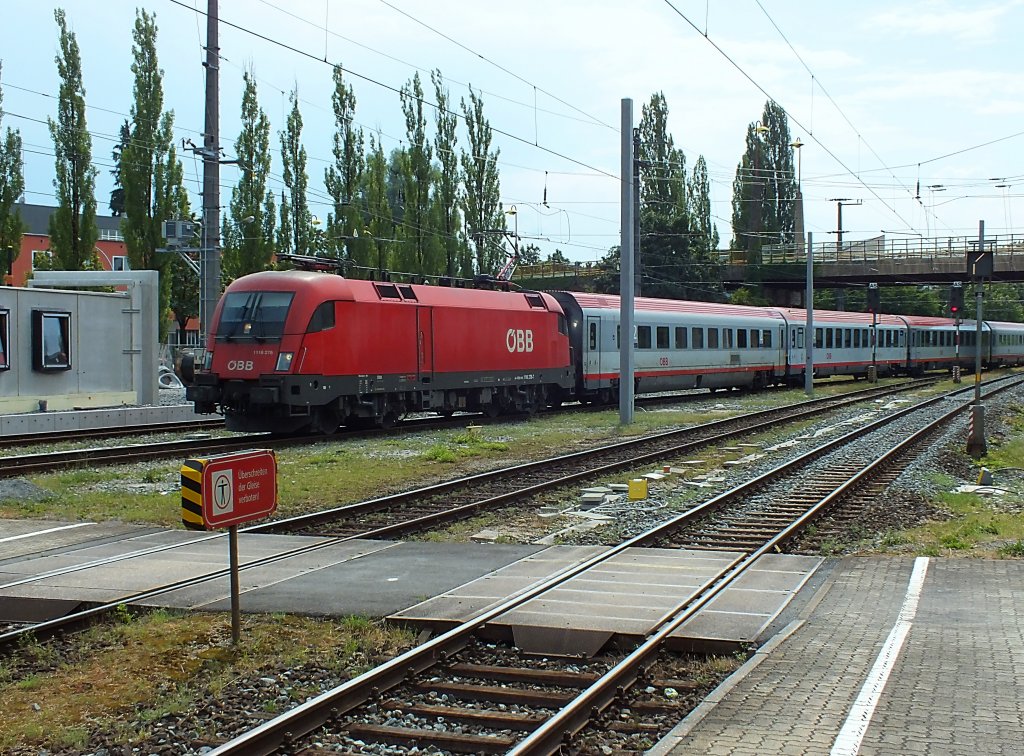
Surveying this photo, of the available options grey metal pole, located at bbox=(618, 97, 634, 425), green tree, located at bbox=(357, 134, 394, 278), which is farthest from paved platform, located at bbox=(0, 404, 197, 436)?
green tree, located at bbox=(357, 134, 394, 278)

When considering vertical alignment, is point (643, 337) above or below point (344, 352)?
above

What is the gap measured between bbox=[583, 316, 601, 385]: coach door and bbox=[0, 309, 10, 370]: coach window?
1538 cm

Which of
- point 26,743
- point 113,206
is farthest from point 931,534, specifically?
point 113,206

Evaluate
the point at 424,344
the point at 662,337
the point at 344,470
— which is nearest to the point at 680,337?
the point at 662,337

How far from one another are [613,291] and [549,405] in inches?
1334

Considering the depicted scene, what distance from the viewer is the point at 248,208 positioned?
46812mm

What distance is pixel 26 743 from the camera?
5562 millimetres

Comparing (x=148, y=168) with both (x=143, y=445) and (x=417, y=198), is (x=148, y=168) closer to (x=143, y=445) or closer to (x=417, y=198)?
(x=417, y=198)

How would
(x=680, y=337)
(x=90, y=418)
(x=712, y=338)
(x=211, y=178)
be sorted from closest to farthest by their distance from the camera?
(x=90, y=418), (x=211, y=178), (x=680, y=337), (x=712, y=338)

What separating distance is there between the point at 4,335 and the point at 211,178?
5811 millimetres

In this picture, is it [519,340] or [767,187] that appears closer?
[519,340]

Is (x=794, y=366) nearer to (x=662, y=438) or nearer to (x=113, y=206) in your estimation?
(x=662, y=438)

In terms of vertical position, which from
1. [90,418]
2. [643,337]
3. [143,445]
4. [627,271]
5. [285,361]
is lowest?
[143,445]

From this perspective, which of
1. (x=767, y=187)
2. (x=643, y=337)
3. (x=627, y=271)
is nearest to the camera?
(x=627, y=271)
